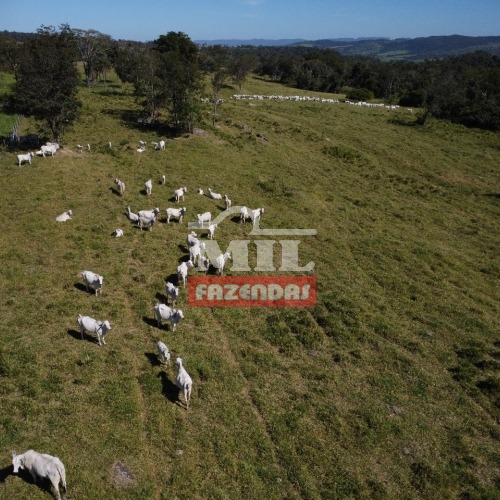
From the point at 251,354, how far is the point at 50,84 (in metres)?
29.4

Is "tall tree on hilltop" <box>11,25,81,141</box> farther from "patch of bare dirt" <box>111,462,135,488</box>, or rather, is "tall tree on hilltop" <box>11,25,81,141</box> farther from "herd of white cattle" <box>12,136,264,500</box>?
"patch of bare dirt" <box>111,462,135,488</box>

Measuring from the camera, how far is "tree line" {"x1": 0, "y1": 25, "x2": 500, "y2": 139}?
34406mm

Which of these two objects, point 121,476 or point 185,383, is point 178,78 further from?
point 121,476

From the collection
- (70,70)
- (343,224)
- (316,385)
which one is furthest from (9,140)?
(316,385)

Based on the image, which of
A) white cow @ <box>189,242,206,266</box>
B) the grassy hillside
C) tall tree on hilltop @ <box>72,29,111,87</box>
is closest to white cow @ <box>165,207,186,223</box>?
the grassy hillside

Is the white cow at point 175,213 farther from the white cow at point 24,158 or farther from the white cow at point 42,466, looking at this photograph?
the white cow at point 42,466

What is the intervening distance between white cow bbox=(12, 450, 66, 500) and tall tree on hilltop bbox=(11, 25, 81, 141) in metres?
30.1

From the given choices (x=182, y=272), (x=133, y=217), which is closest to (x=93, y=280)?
(x=182, y=272)

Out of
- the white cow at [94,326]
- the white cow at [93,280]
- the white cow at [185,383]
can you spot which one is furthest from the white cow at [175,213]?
the white cow at [185,383]

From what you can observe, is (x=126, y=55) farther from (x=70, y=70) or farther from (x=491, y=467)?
(x=491, y=467)

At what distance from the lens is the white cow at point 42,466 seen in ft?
32.9

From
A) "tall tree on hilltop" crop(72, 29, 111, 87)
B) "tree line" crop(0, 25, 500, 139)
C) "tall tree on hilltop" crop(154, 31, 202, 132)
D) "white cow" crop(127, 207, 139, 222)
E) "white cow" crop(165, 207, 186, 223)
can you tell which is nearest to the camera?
"white cow" crop(127, 207, 139, 222)

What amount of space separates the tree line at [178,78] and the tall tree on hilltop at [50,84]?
0.08 meters

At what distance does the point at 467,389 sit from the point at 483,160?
4412 centimetres
